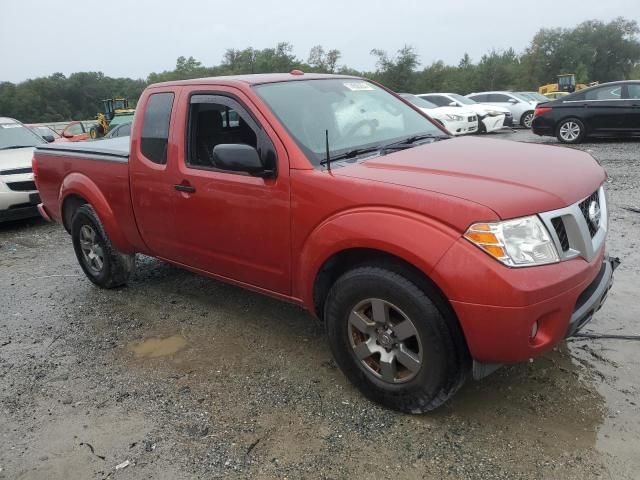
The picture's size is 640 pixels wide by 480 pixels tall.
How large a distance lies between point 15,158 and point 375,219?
7627 mm

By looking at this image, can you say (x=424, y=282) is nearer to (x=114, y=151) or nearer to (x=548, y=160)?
(x=548, y=160)

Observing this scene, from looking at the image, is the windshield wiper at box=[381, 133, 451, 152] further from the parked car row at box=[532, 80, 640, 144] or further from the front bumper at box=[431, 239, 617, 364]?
the parked car row at box=[532, 80, 640, 144]

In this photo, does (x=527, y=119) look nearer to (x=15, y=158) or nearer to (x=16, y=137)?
(x=16, y=137)

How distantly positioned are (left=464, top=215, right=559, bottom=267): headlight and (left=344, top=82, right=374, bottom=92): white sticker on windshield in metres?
1.89

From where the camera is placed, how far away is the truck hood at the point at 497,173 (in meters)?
2.57

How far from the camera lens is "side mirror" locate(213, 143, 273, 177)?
318 centimetres

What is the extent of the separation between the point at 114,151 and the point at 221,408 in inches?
101

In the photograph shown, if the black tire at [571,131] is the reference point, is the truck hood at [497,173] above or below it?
above

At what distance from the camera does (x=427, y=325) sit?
266cm

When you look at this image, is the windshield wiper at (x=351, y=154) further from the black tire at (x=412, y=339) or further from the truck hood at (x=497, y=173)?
the black tire at (x=412, y=339)

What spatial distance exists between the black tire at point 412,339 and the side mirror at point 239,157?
2.77ft

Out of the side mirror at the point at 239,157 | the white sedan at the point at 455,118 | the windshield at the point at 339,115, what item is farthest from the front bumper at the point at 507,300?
the white sedan at the point at 455,118

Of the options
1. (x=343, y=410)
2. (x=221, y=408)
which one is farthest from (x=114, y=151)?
(x=343, y=410)

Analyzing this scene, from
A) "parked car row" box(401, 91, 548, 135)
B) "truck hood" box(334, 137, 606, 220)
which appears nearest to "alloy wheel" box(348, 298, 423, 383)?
"truck hood" box(334, 137, 606, 220)
